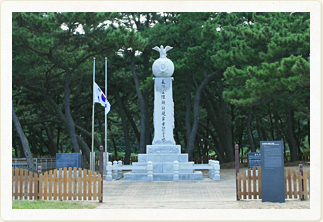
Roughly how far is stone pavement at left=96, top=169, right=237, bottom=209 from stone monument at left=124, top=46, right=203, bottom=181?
107cm

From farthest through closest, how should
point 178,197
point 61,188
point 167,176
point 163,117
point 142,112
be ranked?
point 142,112, point 163,117, point 167,176, point 178,197, point 61,188

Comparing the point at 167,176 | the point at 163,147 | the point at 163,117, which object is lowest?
the point at 167,176

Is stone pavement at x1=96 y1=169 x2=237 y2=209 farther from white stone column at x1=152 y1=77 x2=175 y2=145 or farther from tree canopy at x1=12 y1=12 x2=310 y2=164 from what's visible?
tree canopy at x1=12 y1=12 x2=310 y2=164

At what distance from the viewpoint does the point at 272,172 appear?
421 inches

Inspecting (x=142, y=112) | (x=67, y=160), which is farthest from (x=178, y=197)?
(x=142, y=112)

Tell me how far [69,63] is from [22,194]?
14206 millimetres

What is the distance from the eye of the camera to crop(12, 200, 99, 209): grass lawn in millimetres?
9922

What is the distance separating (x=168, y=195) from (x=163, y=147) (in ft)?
22.4

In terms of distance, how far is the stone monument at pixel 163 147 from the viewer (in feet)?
59.1

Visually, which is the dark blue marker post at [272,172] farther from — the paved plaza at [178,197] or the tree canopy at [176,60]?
the tree canopy at [176,60]

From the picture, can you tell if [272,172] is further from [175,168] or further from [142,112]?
[142,112]

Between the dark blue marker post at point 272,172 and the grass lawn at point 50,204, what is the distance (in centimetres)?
458

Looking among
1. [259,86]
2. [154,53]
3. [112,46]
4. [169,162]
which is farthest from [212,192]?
[154,53]

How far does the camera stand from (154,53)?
101ft
